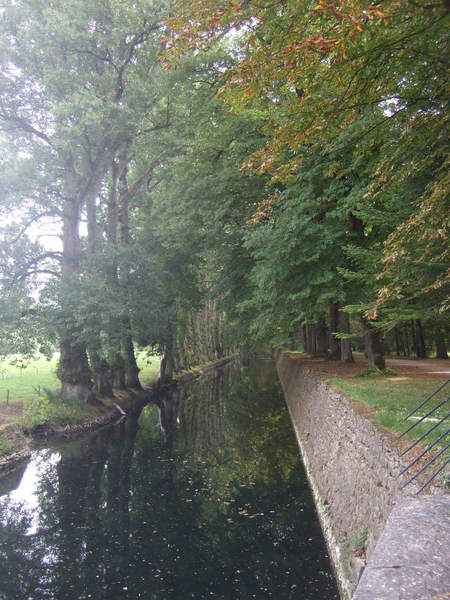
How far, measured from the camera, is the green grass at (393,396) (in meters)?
8.02

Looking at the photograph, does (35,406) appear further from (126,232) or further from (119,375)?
(126,232)

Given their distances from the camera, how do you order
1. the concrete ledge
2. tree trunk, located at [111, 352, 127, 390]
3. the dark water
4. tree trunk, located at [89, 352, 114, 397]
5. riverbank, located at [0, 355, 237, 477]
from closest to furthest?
the concrete ledge → the dark water → riverbank, located at [0, 355, 237, 477] → tree trunk, located at [89, 352, 114, 397] → tree trunk, located at [111, 352, 127, 390]

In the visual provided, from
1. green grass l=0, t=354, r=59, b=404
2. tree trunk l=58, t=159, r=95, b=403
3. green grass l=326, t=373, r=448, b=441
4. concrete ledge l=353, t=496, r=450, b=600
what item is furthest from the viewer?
tree trunk l=58, t=159, r=95, b=403

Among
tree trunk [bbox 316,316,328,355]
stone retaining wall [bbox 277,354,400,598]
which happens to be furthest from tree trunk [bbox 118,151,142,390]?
stone retaining wall [bbox 277,354,400,598]

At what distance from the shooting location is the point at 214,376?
153ft

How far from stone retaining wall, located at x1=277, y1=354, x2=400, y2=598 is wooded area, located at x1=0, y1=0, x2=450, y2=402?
2197 mm

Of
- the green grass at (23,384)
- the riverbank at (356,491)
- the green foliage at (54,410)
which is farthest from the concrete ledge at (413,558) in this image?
the green grass at (23,384)

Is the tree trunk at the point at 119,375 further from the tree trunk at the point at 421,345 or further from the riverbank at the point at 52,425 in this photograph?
the tree trunk at the point at 421,345

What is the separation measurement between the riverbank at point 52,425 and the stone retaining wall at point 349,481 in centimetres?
991

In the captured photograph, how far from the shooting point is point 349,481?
29.0 feet

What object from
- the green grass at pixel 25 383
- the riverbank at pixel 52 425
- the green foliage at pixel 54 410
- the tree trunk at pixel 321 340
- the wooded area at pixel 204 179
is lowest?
the riverbank at pixel 52 425

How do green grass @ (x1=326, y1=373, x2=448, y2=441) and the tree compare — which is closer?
green grass @ (x1=326, y1=373, x2=448, y2=441)

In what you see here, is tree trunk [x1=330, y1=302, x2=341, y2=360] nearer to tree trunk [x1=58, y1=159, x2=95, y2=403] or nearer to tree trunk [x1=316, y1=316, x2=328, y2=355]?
tree trunk [x1=316, y1=316, x2=328, y2=355]

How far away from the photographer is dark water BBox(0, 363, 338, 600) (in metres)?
8.22
